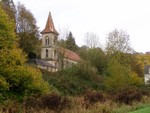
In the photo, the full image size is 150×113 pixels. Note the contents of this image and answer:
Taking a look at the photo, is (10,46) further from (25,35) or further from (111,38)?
(111,38)

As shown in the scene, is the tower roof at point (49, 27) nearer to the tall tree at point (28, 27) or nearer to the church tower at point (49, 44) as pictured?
the church tower at point (49, 44)

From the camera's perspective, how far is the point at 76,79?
47.9 m

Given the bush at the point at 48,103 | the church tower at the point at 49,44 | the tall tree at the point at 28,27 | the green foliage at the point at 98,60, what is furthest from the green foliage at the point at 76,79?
the church tower at the point at 49,44

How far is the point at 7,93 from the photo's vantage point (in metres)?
25.4

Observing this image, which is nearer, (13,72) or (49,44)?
(13,72)

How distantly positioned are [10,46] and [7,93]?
385 cm

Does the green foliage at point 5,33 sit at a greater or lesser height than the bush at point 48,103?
greater

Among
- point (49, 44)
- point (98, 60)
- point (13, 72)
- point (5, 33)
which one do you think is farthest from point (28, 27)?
point (13, 72)

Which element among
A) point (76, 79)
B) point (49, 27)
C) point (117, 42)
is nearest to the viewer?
point (76, 79)

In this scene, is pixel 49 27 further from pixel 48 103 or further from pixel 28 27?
pixel 48 103

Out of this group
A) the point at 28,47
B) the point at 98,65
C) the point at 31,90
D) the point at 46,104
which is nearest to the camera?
the point at 46,104

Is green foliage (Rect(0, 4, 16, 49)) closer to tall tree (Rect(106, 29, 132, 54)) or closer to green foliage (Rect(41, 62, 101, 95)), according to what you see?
green foliage (Rect(41, 62, 101, 95))

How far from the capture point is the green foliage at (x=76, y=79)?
39428mm

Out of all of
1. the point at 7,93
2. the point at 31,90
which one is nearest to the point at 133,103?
the point at 31,90
